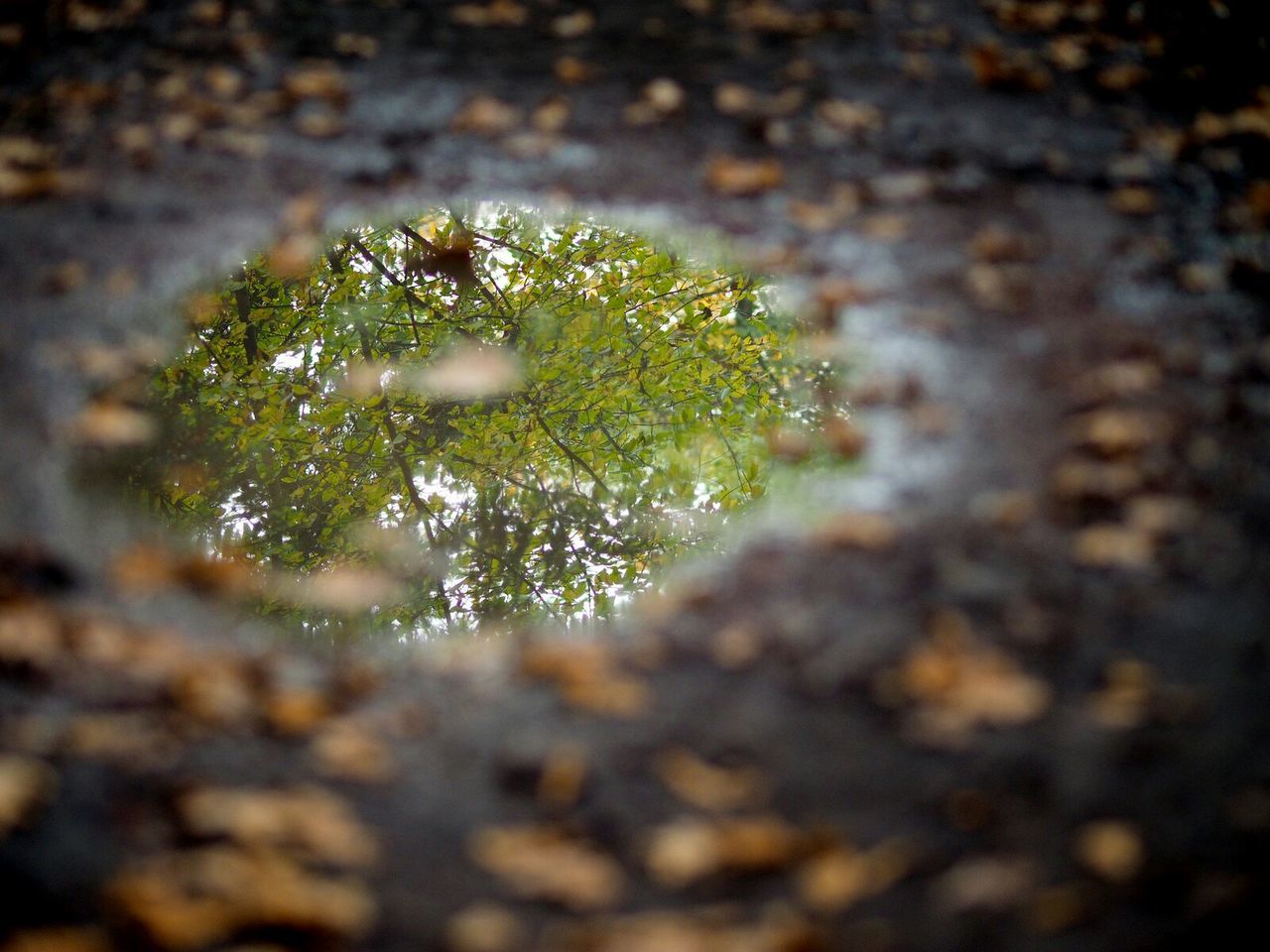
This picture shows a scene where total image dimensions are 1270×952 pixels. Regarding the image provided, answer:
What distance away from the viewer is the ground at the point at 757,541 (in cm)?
133

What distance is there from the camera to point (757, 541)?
179 centimetres

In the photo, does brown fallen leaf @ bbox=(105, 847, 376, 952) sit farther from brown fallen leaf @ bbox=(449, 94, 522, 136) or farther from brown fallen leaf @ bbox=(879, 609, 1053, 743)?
brown fallen leaf @ bbox=(449, 94, 522, 136)

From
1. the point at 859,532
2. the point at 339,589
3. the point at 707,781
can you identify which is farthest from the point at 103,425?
the point at 339,589

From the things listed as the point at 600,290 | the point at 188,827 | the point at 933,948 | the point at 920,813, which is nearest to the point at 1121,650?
the point at 920,813

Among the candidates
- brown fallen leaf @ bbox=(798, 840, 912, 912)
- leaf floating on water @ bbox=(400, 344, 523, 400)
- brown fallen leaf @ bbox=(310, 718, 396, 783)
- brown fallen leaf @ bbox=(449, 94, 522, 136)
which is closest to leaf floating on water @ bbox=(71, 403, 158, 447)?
brown fallen leaf @ bbox=(310, 718, 396, 783)

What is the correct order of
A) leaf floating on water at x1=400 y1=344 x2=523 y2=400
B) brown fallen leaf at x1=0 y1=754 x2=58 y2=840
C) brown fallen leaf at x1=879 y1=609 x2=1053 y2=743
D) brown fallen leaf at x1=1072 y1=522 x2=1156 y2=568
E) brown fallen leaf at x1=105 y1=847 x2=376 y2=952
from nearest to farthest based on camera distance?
brown fallen leaf at x1=105 y1=847 x2=376 y2=952 < brown fallen leaf at x1=0 y1=754 x2=58 y2=840 < brown fallen leaf at x1=879 y1=609 x2=1053 y2=743 < brown fallen leaf at x1=1072 y1=522 x2=1156 y2=568 < leaf floating on water at x1=400 y1=344 x2=523 y2=400

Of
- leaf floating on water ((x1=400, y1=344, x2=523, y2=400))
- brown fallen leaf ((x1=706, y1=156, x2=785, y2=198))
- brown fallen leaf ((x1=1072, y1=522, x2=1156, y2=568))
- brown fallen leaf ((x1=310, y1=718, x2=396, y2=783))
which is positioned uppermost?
brown fallen leaf ((x1=706, y1=156, x2=785, y2=198))

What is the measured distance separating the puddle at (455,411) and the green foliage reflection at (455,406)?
2 centimetres

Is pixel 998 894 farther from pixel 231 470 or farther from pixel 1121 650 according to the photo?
pixel 231 470

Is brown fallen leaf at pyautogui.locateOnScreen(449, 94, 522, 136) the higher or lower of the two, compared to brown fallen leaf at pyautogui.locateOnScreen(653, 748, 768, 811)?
higher

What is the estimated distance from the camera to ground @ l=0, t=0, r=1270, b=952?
133 centimetres

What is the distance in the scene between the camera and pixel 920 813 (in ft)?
4.56

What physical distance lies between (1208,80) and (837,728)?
83.2 inches

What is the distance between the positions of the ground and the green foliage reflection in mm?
2598
